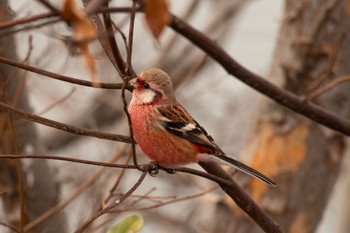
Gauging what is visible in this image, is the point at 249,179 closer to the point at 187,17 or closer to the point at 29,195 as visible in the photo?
the point at 29,195

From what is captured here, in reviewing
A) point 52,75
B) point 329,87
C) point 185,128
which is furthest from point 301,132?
point 52,75

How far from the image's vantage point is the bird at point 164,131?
12.4 feet

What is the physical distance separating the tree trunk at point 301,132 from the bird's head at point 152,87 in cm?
163

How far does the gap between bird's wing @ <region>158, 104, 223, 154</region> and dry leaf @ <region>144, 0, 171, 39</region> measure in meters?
2.21

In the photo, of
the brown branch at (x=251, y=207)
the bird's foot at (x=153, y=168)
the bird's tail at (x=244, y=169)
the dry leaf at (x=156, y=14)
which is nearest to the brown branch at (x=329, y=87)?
the bird's tail at (x=244, y=169)

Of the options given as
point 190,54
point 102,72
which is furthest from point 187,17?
point 102,72

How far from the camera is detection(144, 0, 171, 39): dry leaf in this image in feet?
5.56

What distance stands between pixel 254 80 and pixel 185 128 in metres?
0.53

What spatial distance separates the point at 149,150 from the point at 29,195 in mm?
1130

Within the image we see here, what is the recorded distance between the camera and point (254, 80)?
12.5 ft

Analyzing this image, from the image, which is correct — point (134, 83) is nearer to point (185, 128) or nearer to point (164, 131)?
point (164, 131)

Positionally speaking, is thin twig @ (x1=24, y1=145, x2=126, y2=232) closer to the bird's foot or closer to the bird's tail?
the bird's foot

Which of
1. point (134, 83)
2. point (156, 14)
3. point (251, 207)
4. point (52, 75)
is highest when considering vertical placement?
point (134, 83)

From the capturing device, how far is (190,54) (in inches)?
346
